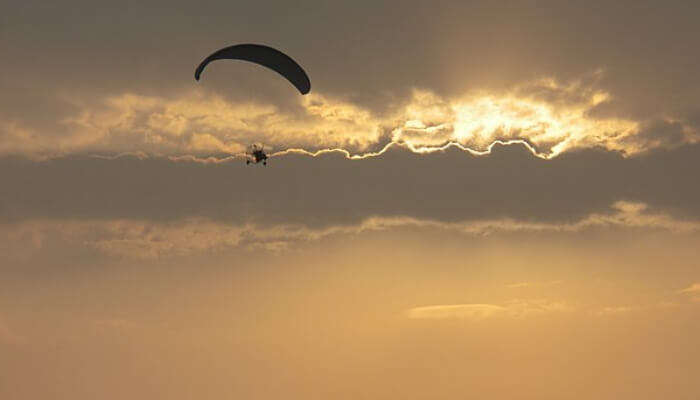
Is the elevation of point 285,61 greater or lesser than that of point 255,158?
greater

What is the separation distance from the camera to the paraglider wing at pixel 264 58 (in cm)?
7862

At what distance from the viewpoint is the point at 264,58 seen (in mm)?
80188

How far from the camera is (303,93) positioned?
82.2m

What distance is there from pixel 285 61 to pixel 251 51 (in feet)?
9.88

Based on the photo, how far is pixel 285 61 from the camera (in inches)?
3125

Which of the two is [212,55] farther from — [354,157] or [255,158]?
[354,157]

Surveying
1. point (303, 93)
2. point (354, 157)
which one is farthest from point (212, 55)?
point (354, 157)

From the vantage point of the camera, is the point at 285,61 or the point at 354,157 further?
the point at 285,61

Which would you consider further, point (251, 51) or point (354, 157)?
point (251, 51)

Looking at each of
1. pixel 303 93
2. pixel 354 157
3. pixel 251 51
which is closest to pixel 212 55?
pixel 251 51

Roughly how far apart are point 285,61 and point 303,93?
4.00 meters

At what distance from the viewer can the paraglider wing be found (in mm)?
78625

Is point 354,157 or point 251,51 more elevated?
point 251,51

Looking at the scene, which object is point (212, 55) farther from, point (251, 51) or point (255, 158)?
point (255, 158)
